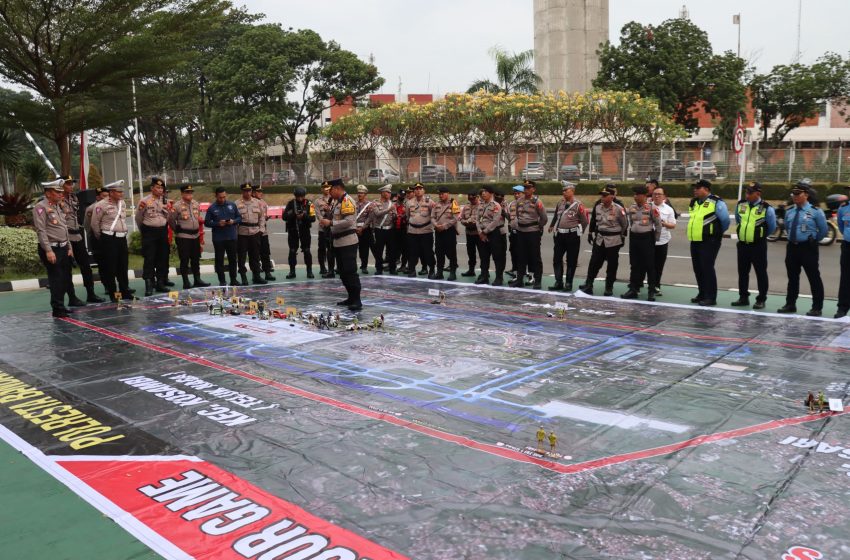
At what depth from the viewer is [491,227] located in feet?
36.1

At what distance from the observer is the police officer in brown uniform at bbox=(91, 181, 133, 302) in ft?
32.0

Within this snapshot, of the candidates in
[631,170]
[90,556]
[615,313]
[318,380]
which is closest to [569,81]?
[631,170]

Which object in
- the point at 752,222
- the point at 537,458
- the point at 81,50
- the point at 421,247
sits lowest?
the point at 537,458

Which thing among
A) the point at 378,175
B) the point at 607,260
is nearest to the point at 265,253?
the point at 607,260

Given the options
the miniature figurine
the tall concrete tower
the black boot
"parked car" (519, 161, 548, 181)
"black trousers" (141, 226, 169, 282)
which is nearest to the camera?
the miniature figurine

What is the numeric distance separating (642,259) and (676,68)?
2937 cm

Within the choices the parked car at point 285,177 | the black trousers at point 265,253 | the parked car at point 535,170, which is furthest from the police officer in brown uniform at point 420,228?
the parked car at point 285,177

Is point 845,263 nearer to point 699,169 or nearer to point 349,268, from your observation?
point 349,268

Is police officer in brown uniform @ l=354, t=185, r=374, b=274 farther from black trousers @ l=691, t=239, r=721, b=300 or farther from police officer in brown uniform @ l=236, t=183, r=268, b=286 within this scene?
black trousers @ l=691, t=239, r=721, b=300

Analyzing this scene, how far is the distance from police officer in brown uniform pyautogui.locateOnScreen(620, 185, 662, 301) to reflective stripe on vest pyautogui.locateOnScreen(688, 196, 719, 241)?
20.3 inches

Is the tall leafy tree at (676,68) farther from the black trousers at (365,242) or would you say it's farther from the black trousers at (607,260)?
the black trousers at (607,260)

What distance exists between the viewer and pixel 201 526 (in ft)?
11.0

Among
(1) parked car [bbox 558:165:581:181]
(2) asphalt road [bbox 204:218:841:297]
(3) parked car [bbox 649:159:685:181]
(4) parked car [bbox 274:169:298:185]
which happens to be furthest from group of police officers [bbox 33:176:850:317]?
(4) parked car [bbox 274:169:298:185]

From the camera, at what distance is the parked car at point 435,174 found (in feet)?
115
